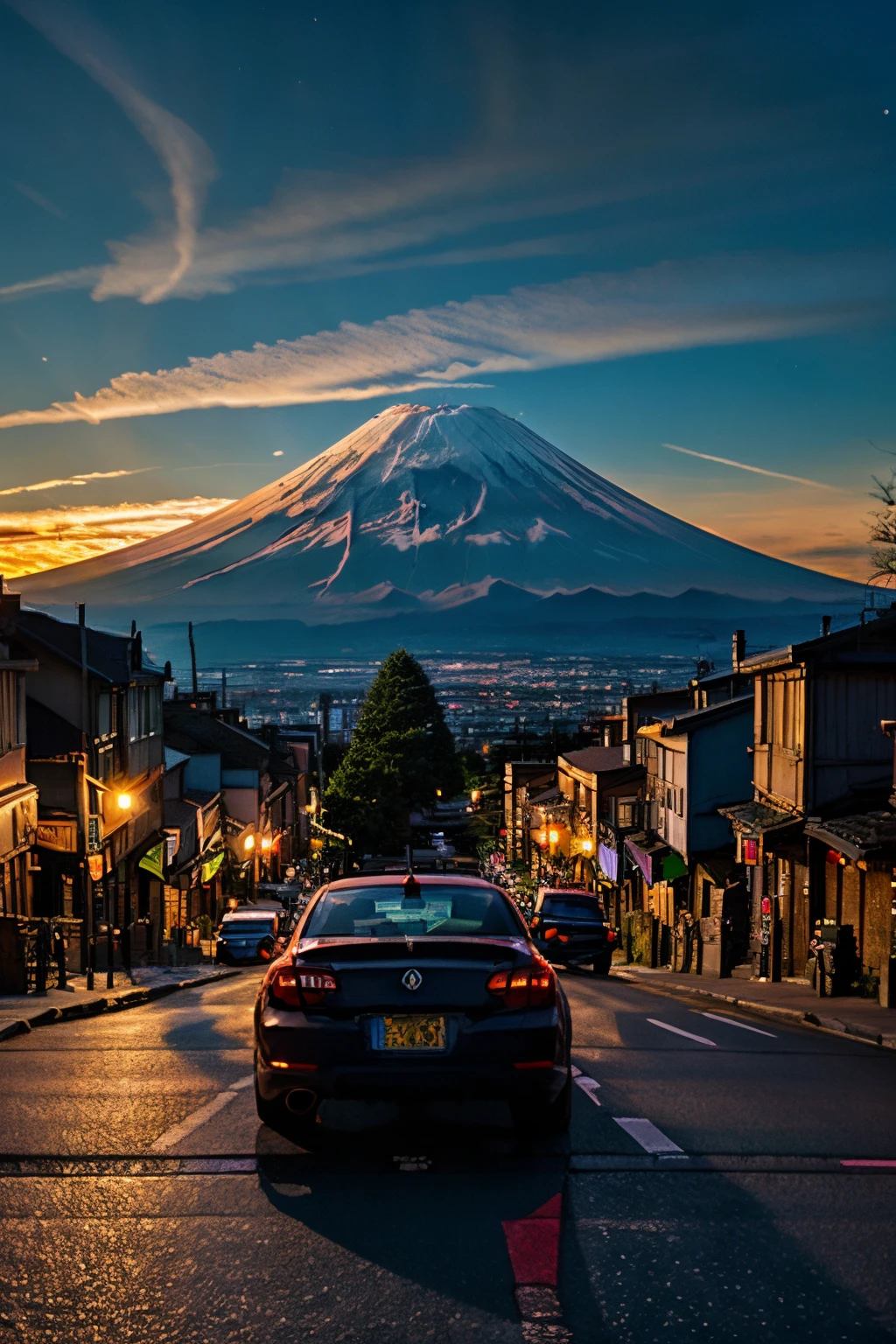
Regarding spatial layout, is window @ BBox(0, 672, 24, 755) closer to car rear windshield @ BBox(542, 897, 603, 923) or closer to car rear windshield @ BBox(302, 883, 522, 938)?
car rear windshield @ BBox(542, 897, 603, 923)

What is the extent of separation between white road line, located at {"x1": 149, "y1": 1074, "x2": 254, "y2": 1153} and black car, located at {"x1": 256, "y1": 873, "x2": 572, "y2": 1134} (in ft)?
1.97

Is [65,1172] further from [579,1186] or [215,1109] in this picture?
[579,1186]

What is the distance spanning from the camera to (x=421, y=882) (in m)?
8.65

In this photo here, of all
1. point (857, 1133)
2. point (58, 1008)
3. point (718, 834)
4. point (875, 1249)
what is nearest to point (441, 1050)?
point (875, 1249)

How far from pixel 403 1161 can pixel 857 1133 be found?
291 cm

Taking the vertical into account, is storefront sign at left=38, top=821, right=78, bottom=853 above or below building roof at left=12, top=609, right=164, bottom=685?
below

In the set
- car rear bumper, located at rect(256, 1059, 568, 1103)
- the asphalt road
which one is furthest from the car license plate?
the asphalt road

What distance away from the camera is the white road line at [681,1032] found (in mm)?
13406

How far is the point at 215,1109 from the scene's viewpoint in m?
8.66

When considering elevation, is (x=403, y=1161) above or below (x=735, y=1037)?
above

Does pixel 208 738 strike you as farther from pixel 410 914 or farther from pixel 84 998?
pixel 410 914

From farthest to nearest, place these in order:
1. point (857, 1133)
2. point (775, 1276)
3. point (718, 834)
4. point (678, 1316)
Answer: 1. point (718, 834)
2. point (857, 1133)
3. point (775, 1276)
4. point (678, 1316)

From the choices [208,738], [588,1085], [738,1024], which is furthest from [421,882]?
[208,738]

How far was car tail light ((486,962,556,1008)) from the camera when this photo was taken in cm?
723
